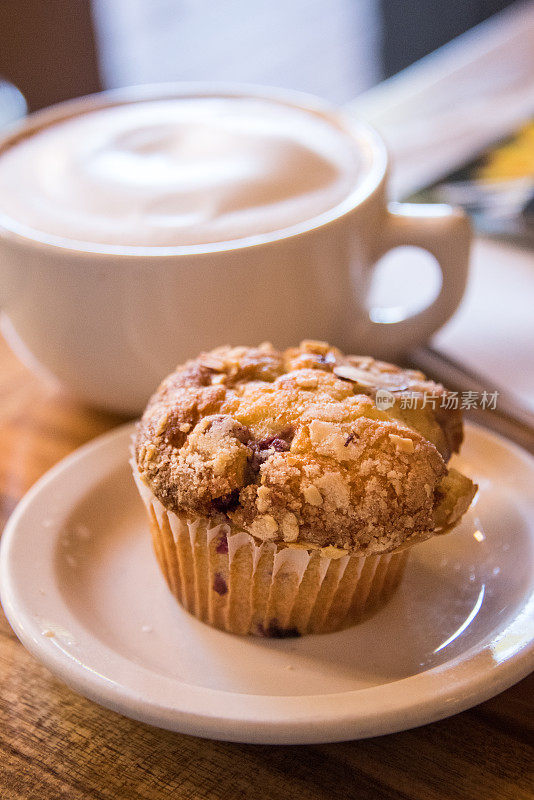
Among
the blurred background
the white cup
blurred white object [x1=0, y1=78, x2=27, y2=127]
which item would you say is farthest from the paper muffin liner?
the blurred background

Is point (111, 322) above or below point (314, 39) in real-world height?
above

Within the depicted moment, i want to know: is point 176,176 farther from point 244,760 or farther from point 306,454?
point 244,760

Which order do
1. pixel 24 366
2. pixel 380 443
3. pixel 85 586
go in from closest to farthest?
pixel 380 443
pixel 85 586
pixel 24 366

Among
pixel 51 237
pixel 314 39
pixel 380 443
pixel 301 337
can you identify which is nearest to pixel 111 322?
pixel 51 237

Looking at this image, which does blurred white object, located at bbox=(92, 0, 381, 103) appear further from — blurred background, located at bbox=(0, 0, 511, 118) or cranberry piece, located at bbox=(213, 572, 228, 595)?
cranberry piece, located at bbox=(213, 572, 228, 595)

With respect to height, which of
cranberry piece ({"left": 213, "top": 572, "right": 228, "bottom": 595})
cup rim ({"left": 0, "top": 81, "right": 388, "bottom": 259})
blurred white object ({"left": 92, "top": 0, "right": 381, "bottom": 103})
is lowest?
blurred white object ({"left": 92, "top": 0, "right": 381, "bottom": 103})

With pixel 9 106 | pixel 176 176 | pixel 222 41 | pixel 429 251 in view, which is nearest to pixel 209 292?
pixel 176 176

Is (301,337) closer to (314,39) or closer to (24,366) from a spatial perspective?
(24,366)
